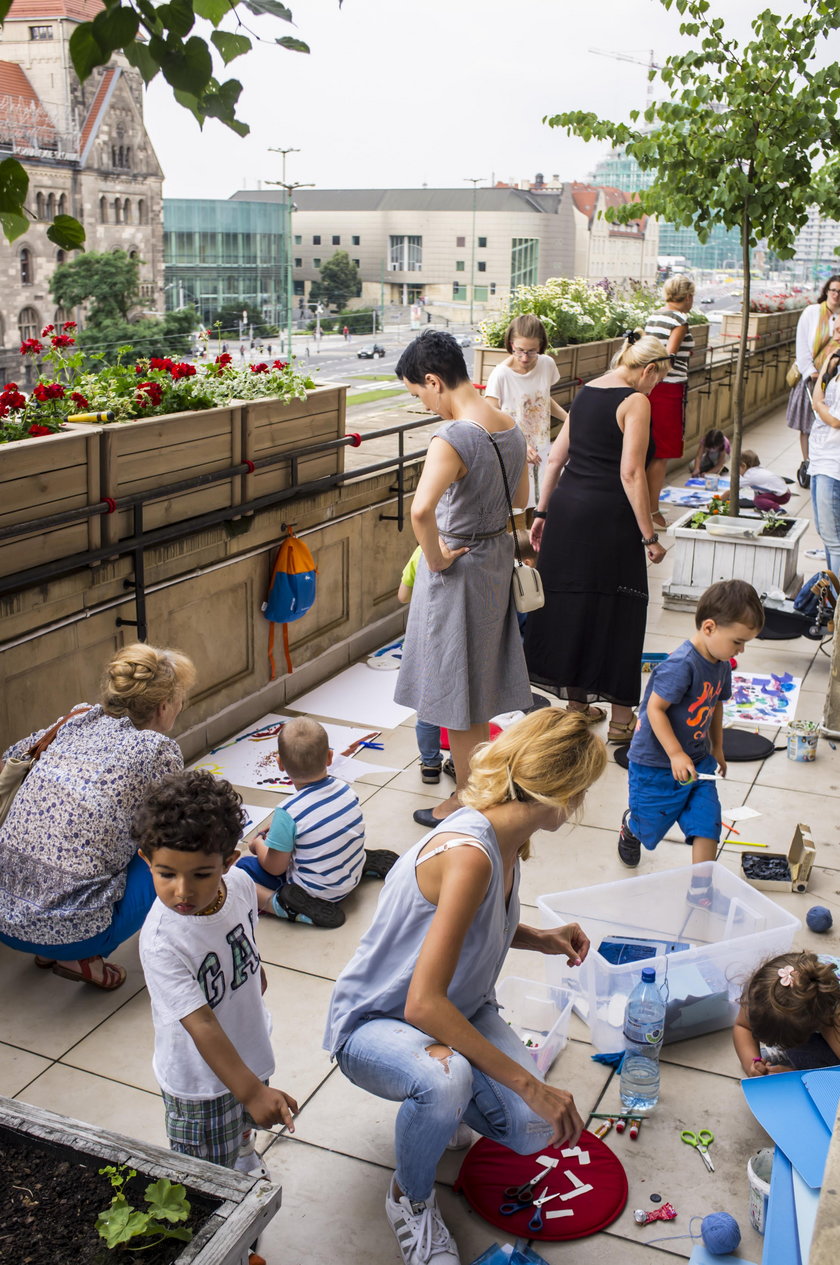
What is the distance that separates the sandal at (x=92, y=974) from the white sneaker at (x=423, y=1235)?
1381 millimetres

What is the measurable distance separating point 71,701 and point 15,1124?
2.50m

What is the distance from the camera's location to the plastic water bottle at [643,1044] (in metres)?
3.20

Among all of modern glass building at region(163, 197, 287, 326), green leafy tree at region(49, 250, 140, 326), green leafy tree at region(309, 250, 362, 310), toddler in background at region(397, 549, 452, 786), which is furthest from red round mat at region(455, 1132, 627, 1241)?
green leafy tree at region(309, 250, 362, 310)

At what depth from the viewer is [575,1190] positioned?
2.88 m

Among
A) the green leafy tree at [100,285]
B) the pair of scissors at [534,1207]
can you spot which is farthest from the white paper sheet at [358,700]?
the green leafy tree at [100,285]

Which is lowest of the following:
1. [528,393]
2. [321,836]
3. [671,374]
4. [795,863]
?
[795,863]

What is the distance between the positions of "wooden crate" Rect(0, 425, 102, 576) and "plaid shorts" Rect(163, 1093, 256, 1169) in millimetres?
2202

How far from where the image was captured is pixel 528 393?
7.08 metres

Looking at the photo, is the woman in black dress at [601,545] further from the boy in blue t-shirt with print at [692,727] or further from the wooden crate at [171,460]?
the wooden crate at [171,460]

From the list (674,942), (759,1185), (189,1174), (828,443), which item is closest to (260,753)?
(674,942)

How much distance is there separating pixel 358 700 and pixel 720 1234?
12.6 ft

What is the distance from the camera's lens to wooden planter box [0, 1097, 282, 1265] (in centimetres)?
191

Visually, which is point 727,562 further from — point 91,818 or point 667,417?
point 91,818

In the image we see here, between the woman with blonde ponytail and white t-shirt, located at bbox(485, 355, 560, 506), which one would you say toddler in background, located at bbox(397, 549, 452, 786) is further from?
the woman with blonde ponytail
